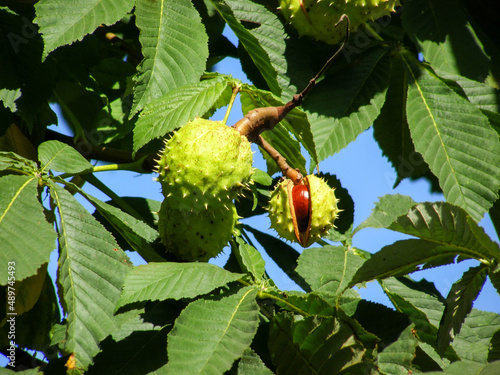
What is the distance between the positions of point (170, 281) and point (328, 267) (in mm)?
634

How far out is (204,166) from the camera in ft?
3.96

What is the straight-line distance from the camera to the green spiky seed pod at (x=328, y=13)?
1621 mm

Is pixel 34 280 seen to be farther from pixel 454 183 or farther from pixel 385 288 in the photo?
pixel 454 183

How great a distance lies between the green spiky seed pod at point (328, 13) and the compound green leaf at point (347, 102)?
14cm

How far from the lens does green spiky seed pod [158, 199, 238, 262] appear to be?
1.35m

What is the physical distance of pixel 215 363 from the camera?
3.39 ft

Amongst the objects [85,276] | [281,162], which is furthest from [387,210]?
[85,276]

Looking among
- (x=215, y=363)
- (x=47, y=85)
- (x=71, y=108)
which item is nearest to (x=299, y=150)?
(x=215, y=363)

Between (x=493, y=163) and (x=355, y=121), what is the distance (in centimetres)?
45

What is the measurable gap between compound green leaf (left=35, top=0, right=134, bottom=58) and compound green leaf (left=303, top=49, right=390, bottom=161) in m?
0.69

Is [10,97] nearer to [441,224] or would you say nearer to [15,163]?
[15,163]

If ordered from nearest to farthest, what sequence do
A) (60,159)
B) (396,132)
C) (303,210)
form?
(60,159) → (303,210) → (396,132)

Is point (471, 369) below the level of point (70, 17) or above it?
below

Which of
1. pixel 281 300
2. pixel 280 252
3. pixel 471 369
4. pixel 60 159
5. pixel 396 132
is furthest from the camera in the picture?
pixel 396 132
